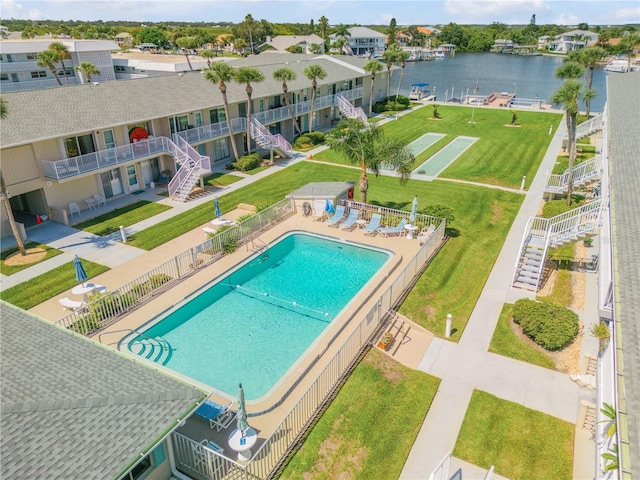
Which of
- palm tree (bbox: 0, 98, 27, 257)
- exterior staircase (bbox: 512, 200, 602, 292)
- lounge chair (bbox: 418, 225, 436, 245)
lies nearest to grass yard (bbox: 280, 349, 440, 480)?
exterior staircase (bbox: 512, 200, 602, 292)

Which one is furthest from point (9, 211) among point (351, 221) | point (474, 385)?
point (474, 385)

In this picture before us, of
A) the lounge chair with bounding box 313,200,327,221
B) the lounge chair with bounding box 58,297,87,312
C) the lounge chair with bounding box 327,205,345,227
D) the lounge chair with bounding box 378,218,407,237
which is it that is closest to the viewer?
the lounge chair with bounding box 58,297,87,312

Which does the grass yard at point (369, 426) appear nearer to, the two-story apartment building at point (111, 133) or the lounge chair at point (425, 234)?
the lounge chair at point (425, 234)

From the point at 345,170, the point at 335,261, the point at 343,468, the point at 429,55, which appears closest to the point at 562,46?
the point at 429,55

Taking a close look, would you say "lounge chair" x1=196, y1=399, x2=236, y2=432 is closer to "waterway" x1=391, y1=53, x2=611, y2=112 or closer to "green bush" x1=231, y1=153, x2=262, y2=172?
"green bush" x1=231, y1=153, x2=262, y2=172

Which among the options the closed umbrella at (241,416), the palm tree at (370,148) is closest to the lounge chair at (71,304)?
the closed umbrella at (241,416)

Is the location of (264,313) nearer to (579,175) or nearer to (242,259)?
(242,259)

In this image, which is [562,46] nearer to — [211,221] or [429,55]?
[429,55]
